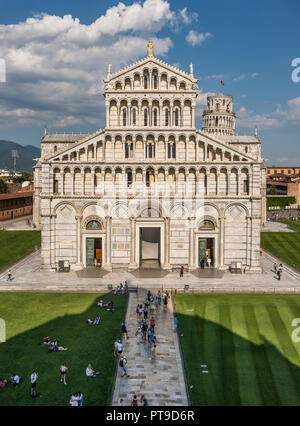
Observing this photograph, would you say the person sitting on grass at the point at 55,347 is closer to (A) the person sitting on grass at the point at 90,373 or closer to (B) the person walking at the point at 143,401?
(A) the person sitting on grass at the point at 90,373

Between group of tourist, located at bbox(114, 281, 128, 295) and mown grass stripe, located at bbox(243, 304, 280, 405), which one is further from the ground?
group of tourist, located at bbox(114, 281, 128, 295)

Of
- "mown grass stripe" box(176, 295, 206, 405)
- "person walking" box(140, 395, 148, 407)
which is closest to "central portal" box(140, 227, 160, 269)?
"mown grass stripe" box(176, 295, 206, 405)

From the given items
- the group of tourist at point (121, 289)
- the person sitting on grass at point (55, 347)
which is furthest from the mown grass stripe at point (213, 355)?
the person sitting on grass at point (55, 347)

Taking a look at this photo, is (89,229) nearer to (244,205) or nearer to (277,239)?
(244,205)

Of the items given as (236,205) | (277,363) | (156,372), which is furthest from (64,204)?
(277,363)

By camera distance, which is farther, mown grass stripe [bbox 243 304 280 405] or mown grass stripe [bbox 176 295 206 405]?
mown grass stripe [bbox 176 295 206 405]

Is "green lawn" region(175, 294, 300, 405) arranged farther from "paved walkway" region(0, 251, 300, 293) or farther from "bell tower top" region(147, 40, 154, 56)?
"bell tower top" region(147, 40, 154, 56)
